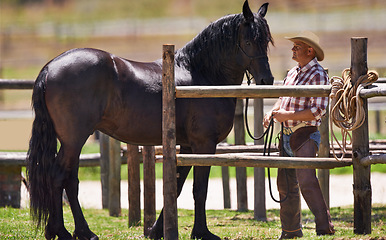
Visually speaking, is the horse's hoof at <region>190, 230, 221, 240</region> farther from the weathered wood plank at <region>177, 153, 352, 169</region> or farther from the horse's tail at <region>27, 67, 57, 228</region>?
the horse's tail at <region>27, 67, 57, 228</region>

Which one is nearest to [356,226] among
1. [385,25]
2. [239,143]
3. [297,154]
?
[297,154]

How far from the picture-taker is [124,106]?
5652 mm

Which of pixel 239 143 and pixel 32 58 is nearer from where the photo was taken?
pixel 239 143

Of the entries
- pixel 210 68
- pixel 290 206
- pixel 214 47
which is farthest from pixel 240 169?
pixel 214 47

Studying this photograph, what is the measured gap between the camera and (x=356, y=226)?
5199 mm

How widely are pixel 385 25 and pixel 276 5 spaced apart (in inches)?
358

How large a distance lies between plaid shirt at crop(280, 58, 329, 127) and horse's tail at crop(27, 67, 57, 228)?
190cm

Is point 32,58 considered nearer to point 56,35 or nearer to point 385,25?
point 56,35

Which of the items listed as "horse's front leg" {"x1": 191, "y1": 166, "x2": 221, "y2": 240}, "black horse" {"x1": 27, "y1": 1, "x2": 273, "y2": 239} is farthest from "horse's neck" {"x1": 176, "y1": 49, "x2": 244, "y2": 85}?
"horse's front leg" {"x1": 191, "y1": 166, "x2": 221, "y2": 240}

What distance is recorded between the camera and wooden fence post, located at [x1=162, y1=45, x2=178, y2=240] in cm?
519

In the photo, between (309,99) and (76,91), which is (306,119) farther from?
(76,91)

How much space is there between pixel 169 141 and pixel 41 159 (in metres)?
1.08

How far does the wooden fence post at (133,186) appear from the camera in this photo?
22.5ft

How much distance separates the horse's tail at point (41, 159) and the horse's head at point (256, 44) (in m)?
1.66
